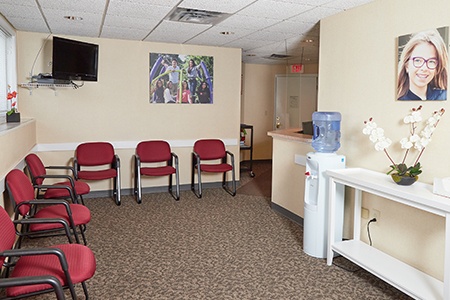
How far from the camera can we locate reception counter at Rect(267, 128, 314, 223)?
441 cm

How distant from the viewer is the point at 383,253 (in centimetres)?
318

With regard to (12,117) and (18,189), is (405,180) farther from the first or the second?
(12,117)

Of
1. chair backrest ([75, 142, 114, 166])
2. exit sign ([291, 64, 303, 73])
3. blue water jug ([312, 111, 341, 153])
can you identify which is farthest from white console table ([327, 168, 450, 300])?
exit sign ([291, 64, 303, 73])

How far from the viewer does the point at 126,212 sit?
16.2ft

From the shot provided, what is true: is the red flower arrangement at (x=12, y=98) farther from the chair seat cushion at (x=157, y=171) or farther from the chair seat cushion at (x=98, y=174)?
the chair seat cushion at (x=157, y=171)

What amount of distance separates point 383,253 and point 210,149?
340cm

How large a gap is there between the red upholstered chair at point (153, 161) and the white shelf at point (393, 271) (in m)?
2.92

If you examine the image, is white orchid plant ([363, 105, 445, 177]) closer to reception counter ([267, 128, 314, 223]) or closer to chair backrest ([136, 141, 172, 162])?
reception counter ([267, 128, 314, 223])

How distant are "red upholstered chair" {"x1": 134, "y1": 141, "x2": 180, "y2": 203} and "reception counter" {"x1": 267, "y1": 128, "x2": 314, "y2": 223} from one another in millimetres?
1568

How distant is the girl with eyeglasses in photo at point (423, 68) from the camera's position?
9.02 feet

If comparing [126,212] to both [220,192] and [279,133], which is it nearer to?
[220,192]

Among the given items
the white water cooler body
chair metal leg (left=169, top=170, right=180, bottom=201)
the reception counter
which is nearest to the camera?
the white water cooler body

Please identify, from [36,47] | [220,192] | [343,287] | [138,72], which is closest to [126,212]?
[220,192]

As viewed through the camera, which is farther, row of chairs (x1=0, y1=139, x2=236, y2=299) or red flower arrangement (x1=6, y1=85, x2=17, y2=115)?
red flower arrangement (x1=6, y1=85, x2=17, y2=115)
